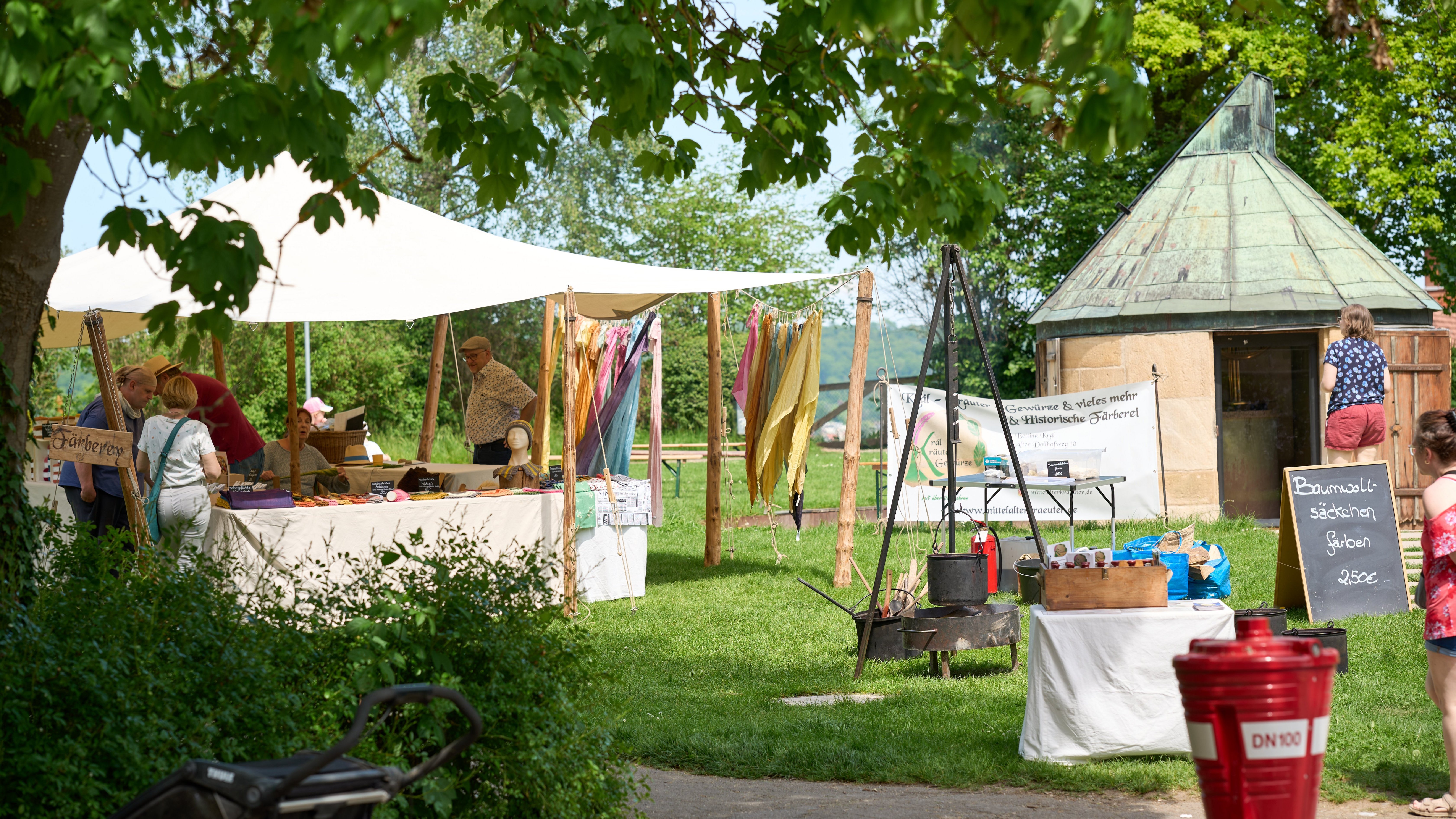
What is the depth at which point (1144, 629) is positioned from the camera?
16.4 feet

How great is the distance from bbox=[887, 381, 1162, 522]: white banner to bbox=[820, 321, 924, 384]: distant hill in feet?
2.90

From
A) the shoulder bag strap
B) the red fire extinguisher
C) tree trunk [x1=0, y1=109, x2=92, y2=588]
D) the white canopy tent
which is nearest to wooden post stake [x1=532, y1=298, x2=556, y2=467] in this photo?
the white canopy tent

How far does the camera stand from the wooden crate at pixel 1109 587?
16.6 feet

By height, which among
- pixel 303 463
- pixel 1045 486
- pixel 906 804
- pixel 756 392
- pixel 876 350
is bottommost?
pixel 906 804

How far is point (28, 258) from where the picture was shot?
397 cm

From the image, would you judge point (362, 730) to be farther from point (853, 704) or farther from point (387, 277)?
point (387, 277)

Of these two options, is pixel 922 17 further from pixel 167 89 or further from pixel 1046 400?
pixel 1046 400

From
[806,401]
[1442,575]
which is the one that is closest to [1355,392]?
[806,401]

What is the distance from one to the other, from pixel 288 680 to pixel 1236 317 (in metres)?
11.1

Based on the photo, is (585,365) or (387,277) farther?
(585,365)

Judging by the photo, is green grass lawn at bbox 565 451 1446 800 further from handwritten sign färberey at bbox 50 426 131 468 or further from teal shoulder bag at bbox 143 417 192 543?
handwritten sign färberey at bbox 50 426 131 468

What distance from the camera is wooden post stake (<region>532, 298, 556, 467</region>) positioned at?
32.2 ft

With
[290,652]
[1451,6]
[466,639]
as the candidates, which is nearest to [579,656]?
[466,639]

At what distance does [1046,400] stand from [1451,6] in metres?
7.85
